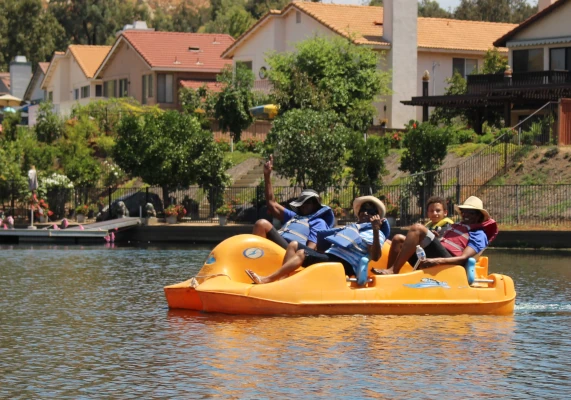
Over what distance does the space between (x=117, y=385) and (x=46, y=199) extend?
30.3 m

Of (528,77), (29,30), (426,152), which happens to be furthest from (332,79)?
(29,30)

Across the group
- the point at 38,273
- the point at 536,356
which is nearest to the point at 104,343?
the point at 536,356

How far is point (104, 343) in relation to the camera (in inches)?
570

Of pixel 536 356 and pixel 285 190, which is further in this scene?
pixel 285 190

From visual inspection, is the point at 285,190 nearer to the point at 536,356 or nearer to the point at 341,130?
the point at 341,130

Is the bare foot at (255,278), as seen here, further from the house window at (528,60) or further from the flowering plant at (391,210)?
the house window at (528,60)

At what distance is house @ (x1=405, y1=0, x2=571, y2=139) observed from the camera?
148 feet

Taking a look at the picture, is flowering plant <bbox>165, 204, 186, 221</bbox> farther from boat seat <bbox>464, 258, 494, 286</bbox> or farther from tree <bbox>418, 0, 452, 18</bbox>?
tree <bbox>418, 0, 452, 18</bbox>

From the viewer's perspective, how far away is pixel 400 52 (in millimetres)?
55656

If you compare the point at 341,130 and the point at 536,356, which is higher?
the point at 341,130

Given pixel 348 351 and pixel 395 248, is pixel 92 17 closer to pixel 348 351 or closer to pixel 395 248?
pixel 395 248

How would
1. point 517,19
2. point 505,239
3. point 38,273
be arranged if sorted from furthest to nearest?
point 517,19, point 505,239, point 38,273

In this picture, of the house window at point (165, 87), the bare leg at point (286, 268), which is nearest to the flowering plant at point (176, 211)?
the bare leg at point (286, 268)

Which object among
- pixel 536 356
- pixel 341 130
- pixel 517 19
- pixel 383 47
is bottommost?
pixel 536 356
